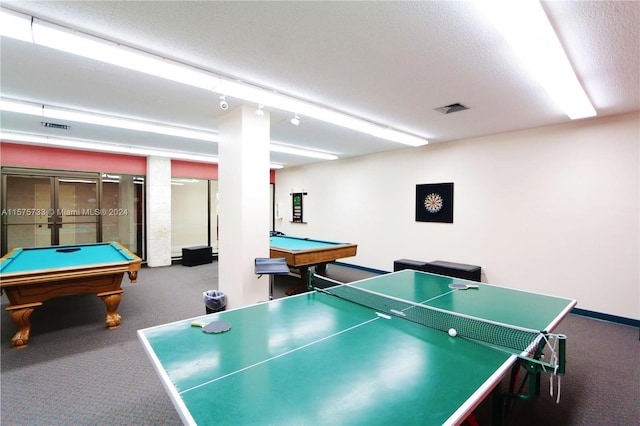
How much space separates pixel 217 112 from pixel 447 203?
4329 millimetres

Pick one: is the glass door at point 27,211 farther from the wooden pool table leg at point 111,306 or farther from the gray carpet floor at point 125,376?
the wooden pool table leg at point 111,306

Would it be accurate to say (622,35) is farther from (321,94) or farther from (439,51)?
(321,94)

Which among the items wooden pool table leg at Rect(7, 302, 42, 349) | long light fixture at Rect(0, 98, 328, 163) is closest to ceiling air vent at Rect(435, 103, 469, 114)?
long light fixture at Rect(0, 98, 328, 163)

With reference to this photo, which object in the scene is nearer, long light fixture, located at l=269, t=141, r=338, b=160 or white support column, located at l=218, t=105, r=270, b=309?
white support column, located at l=218, t=105, r=270, b=309

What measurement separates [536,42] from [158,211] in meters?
7.57

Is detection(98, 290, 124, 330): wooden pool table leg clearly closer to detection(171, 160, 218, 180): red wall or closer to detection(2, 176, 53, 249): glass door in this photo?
detection(2, 176, 53, 249): glass door

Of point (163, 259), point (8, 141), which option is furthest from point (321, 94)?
point (8, 141)

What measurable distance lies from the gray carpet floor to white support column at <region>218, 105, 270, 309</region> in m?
0.82

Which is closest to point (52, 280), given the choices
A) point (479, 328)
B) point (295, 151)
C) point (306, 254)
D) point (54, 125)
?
point (54, 125)

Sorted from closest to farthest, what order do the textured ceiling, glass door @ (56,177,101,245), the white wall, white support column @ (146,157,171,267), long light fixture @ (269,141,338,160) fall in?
the textured ceiling < the white wall < long light fixture @ (269,141,338,160) < glass door @ (56,177,101,245) < white support column @ (146,157,171,267)

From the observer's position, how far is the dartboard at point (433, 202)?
230 inches

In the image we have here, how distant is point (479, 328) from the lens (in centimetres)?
174

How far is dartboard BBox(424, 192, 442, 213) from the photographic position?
5830 mm

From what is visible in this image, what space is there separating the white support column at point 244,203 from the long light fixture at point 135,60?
0.57 meters
